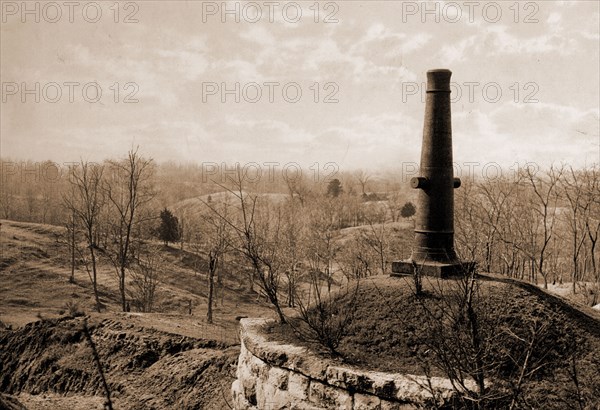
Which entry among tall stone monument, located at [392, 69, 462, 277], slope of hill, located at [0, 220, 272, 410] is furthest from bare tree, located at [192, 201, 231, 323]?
tall stone monument, located at [392, 69, 462, 277]

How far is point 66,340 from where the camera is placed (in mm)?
13234

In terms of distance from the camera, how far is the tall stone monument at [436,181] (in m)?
7.78

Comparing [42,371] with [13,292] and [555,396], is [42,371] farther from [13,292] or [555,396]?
[13,292]

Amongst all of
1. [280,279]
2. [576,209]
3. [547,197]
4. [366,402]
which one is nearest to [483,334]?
[366,402]

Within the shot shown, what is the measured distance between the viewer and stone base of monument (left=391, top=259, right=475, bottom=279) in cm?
738

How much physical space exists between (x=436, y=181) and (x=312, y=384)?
3607 millimetres

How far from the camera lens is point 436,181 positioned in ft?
25.7

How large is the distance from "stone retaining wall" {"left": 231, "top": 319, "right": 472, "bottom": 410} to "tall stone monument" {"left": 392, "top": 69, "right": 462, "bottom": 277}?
2.41 meters

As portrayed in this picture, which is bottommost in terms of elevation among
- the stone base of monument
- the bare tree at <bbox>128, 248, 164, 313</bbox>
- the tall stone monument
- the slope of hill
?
the bare tree at <bbox>128, 248, 164, 313</bbox>

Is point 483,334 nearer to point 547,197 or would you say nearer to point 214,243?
point 547,197

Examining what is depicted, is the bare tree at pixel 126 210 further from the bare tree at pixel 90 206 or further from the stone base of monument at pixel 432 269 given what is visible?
the stone base of monument at pixel 432 269

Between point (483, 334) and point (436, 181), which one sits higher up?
point (436, 181)

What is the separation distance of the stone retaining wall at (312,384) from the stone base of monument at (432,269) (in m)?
2.07

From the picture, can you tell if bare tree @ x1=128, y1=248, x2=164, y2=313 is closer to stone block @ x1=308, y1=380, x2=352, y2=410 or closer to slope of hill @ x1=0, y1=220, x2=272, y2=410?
slope of hill @ x1=0, y1=220, x2=272, y2=410
